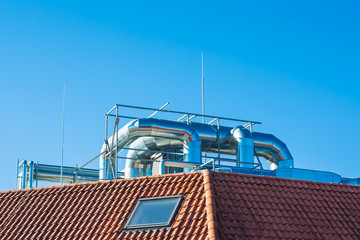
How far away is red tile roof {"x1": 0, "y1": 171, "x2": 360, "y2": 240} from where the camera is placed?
13.1 meters

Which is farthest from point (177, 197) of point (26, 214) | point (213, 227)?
point (26, 214)

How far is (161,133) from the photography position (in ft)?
72.3

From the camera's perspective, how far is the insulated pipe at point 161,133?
21.8 m

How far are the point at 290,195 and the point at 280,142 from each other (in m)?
9.43

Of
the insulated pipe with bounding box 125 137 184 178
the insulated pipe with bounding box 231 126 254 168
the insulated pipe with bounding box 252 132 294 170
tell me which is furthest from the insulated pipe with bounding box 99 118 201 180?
the insulated pipe with bounding box 252 132 294 170

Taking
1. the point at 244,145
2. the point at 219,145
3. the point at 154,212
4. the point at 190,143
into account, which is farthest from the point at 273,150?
the point at 154,212

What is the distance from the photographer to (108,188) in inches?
606

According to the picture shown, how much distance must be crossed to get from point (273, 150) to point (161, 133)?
4.62 m

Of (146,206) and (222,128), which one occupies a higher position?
(222,128)

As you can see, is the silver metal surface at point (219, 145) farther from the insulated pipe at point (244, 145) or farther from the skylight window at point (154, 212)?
the skylight window at point (154, 212)

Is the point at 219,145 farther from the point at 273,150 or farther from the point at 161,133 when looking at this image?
the point at 161,133

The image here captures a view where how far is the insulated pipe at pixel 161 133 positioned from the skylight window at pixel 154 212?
7.59 meters

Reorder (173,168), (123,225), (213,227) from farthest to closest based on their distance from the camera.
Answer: (173,168), (123,225), (213,227)

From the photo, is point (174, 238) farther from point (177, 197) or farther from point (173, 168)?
point (173, 168)
